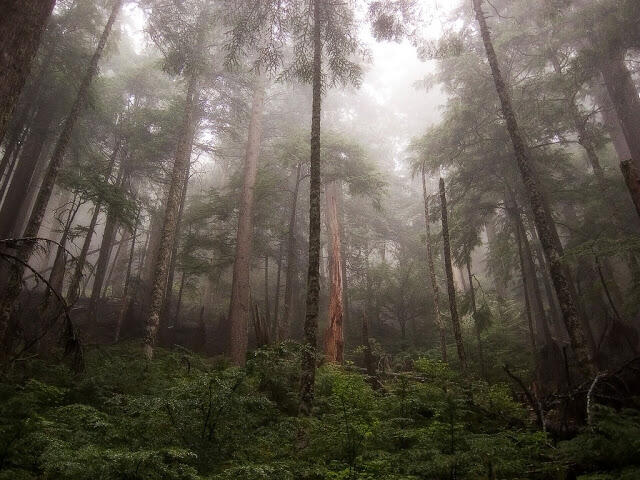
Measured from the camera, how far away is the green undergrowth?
4.09 m

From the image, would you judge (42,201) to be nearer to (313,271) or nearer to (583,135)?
(313,271)

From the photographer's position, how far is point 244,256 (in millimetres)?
15500

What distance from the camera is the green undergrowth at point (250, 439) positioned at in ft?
13.4

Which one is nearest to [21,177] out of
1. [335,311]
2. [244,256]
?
[244,256]

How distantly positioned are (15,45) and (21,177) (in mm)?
15426

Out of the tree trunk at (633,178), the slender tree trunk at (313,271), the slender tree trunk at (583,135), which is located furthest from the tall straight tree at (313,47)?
the slender tree trunk at (583,135)

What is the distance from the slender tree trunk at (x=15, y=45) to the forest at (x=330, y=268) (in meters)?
0.03

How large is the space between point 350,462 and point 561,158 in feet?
45.7

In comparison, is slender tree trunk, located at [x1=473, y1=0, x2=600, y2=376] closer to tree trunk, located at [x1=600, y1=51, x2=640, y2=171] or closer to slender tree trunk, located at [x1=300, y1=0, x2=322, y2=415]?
slender tree trunk, located at [x1=300, y1=0, x2=322, y2=415]

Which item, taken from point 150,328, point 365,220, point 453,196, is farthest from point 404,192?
point 150,328

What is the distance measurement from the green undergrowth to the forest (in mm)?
41

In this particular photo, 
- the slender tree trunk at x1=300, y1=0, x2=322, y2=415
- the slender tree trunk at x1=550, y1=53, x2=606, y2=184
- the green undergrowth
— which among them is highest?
the slender tree trunk at x1=550, y1=53, x2=606, y2=184

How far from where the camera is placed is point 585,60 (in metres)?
12.8

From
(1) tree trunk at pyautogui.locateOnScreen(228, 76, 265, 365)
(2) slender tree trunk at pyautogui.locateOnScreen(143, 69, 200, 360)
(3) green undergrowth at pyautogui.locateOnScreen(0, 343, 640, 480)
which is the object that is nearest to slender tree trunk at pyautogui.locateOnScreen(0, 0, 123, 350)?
(3) green undergrowth at pyautogui.locateOnScreen(0, 343, 640, 480)
